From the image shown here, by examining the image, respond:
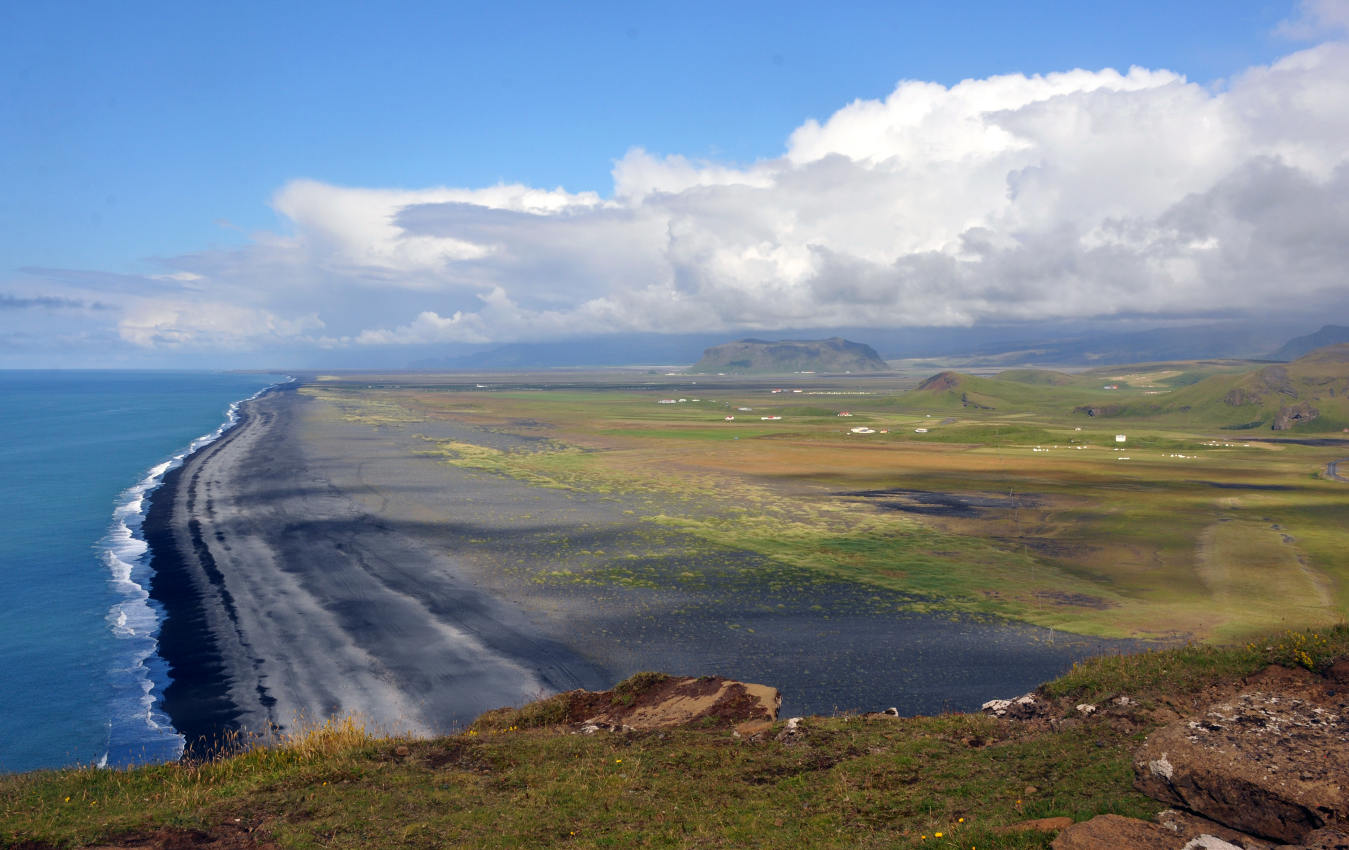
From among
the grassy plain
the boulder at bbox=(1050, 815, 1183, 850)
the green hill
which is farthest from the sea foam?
the green hill

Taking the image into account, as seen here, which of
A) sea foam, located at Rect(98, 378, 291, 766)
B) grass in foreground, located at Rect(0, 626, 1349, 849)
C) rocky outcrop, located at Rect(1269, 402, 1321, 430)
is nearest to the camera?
grass in foreground, located at Rect(0, 626, 1349, 849)

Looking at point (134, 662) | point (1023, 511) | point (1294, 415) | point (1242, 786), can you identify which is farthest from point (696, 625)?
point (1294, 415)

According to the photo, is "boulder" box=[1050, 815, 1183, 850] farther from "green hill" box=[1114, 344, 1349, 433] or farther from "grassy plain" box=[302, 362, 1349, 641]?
"green hill" box=[1114, 344, 1349, 433]

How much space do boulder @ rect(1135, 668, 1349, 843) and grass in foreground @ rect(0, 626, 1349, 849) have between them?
91 cm

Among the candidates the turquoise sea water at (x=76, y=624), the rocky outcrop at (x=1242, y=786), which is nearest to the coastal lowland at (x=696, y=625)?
the rocky outcrop at (x=1242, y=786)

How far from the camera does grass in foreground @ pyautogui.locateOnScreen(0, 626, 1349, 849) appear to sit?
1475 cm

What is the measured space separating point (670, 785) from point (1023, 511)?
6536 cm

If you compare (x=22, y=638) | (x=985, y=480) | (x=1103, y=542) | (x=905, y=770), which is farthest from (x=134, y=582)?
(x=985, y=480)

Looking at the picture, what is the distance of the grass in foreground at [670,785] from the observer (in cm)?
1475

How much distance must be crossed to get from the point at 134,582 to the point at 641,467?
63.2 metres

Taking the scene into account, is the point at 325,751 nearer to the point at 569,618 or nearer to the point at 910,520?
the point at 569,618

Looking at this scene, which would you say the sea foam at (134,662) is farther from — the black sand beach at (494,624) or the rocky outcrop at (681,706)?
the rocky outcrop at (681,706)

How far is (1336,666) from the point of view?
716 inches

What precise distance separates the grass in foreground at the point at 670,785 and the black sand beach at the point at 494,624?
976 cm
